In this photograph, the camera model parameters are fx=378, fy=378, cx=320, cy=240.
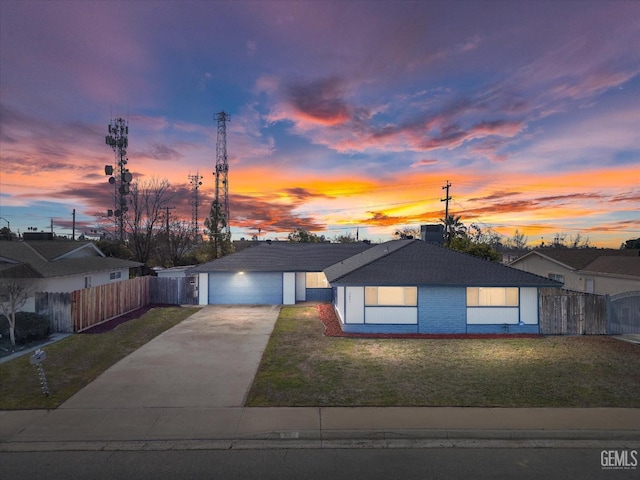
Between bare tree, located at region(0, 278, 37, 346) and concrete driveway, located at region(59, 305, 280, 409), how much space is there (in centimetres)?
593

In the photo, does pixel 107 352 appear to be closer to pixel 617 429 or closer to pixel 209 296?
pixel 209 296

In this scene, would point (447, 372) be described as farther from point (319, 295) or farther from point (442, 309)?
point (319, 295)

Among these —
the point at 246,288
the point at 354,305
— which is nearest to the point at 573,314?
the point at 354,305

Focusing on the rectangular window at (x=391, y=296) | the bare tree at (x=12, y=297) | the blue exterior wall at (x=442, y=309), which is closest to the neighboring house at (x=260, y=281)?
the rectangular window at (x=391, y=296)

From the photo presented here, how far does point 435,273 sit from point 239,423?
1379 cm

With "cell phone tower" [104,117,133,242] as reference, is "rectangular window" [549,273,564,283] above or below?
below

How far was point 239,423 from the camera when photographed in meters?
8.88

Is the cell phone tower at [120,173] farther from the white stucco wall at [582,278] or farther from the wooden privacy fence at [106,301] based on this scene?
the white stucco wall at [582,278]

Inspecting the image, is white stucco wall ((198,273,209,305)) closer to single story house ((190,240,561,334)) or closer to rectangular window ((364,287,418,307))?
single story house ((190,240,561,334))

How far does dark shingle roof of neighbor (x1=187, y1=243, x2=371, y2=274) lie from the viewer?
28031 mm

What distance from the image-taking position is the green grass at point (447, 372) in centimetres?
1031

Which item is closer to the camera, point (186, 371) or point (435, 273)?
point (186, 371)

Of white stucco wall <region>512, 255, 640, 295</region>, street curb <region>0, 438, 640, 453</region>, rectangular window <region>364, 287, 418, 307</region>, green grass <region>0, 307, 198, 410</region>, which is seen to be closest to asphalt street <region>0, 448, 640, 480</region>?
street curb <region>0, 438, 640, 453</region>

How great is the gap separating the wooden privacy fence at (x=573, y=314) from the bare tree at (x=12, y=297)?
24.7 m
